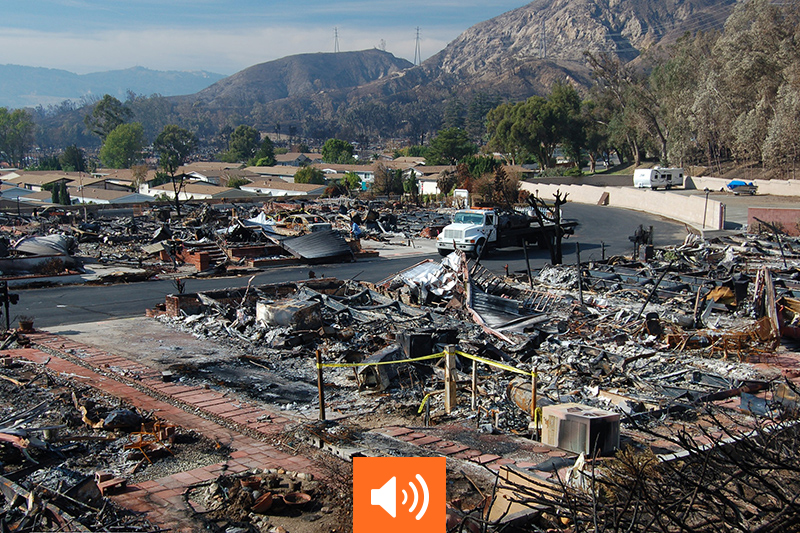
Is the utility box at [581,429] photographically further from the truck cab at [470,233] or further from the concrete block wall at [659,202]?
the concrete block wall at [659,202]

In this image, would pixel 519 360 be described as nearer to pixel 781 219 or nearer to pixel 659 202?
pixel 781 219

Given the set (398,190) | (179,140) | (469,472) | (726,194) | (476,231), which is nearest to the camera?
(469,472)

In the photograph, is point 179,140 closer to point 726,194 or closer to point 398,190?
point 398,190

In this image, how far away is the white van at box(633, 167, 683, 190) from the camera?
55.4 m

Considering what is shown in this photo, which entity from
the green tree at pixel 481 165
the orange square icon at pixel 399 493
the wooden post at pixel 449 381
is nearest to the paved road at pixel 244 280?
the wooden post at pixel 449 381

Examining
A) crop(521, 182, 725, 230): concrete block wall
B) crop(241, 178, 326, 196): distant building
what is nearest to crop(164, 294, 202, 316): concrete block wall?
crop(521, 182, 725, 230): concrete block wall

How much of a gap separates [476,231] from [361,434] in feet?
61.5

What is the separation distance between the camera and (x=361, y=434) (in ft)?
27.5

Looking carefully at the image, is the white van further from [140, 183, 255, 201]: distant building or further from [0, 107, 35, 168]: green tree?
[0, 107, 35, 168]: green tree

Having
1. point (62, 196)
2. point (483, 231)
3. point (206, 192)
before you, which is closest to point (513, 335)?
point (483, 231)

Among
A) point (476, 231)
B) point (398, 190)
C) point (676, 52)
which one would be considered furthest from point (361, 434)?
point (676, 52)

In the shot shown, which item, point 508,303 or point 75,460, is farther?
point 508,303

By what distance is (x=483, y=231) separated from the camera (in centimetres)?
2662

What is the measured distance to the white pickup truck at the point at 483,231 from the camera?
26.4 m
